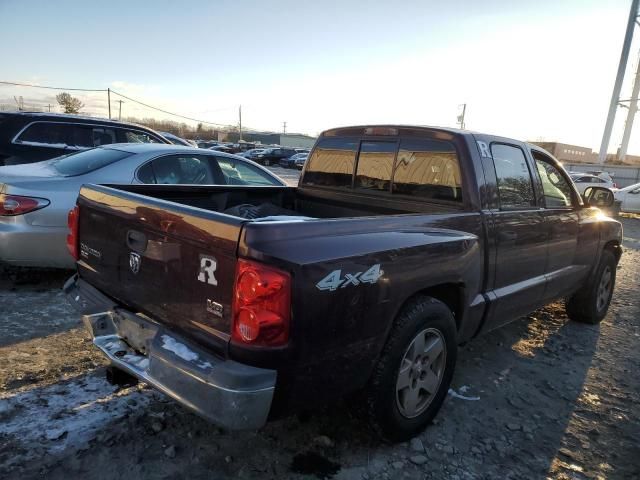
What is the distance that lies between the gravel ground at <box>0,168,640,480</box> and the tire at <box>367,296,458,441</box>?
0.15m

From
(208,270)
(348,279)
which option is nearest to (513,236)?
(348,279)

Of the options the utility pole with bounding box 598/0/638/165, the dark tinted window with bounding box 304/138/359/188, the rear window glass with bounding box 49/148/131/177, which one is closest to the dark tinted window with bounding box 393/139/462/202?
the dark tinted window with bounding box 304/138/359/188

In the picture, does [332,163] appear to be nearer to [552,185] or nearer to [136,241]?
[552,185]

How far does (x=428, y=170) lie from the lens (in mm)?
3506

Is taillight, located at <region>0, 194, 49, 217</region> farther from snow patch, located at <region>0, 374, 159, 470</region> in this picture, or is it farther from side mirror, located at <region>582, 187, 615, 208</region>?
side mirror, located at <region>582, 187, 615, 208</region>

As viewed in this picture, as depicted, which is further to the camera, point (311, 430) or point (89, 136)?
point (89, 136)

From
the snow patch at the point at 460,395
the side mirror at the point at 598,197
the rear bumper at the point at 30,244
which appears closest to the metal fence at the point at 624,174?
the side mirror at the point at 598,197

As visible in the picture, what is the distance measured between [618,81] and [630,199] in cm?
3186

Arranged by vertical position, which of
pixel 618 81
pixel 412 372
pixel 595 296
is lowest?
pixel 595 296

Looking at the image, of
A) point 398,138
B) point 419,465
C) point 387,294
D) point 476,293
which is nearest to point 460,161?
point 398,138

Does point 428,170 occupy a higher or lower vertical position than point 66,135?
higher

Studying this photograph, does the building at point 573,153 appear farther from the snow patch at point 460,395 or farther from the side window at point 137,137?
the snow patch at point 460,395

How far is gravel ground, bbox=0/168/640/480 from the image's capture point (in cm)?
249

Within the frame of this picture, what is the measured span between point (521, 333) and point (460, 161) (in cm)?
241
